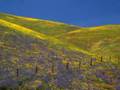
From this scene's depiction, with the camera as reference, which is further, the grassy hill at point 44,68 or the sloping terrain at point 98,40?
the sloping terrain at point 98,40

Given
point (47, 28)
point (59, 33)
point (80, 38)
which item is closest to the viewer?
point (80, 38)

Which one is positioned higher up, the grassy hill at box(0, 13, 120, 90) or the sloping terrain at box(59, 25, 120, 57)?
the sloping terrain at box(59, 25, 120, 57)

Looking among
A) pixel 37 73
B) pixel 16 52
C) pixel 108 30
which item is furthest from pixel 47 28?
pixel 37 73

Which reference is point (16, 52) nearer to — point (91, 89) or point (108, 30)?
point (91, 89)

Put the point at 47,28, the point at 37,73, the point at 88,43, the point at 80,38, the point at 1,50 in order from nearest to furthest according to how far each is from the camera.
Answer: the point at 37,73
the point at 1,50
the point at 88,43
the point at 80,38
the point at 47,28

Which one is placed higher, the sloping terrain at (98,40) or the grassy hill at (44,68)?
the sloping terrain at (98,40)

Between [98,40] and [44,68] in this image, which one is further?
[98,40]

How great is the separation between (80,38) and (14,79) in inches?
3622

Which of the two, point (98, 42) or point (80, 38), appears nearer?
point (98, 42)

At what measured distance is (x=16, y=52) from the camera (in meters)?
70.9

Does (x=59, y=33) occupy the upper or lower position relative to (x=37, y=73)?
upper

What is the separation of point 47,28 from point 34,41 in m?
81.3

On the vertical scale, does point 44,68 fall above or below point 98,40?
below

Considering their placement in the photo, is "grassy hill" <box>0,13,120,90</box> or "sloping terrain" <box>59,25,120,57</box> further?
"sloping terrain" <box>59,25,120,57</box>
